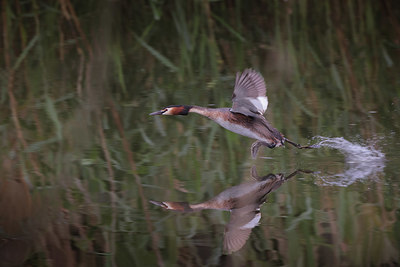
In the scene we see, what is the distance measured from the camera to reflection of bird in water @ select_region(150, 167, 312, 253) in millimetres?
3617

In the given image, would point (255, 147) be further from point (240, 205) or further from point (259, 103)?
point (240, 205)

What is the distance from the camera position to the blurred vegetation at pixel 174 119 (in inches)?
144

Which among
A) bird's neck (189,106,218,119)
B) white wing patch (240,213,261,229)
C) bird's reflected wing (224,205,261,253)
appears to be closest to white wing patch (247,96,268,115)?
bird's neck (189,106,218,119)

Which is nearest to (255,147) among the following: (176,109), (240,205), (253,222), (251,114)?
(251,114)

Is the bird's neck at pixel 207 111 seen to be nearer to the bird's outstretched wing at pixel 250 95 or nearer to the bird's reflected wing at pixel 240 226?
the bird's outstretched wing at pixel 250 95

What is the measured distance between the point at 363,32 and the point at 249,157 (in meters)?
4.46

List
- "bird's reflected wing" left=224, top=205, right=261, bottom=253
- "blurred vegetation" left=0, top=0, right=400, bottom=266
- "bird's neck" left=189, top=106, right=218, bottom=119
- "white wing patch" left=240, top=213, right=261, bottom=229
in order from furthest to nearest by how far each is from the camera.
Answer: "bird's neck" left=189, top=106, right=218, bottom=119 → "white wing patch" left=240, top=213, right=261, bottom=229 → "blurred vegetation" left=0, top=0, right=400, bottom=266 → "bird's reflected wing" left=224, top=205, right=261, bottom=253

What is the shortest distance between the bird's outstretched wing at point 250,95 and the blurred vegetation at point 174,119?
362 millimetres

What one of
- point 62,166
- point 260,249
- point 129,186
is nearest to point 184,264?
point 260,249

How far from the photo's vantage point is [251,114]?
5.09m

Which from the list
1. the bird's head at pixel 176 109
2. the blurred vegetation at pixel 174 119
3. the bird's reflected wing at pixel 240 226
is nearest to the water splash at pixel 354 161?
the blurred vegetation at pixel 174 119

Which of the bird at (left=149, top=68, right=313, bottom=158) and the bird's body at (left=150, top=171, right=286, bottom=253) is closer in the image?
the bird's body at (left=150, top=171, right=286, bottom=253)

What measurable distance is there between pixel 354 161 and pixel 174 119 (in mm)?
1800

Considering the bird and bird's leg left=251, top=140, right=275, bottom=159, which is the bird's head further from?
bird's leg left=251, top=140, right=275, bottom=159
